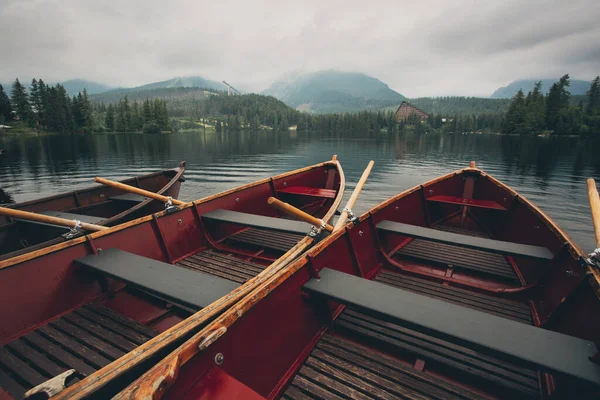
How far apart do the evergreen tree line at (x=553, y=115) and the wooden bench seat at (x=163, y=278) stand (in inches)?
4790

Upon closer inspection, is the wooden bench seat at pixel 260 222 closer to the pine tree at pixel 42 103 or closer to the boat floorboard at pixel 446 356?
the boat floorboard at pixel 446 356

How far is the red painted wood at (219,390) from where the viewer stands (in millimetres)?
2242

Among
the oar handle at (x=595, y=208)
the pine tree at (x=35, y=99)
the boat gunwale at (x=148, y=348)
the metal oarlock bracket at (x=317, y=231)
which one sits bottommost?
the boat gunwale at (x=148, y=348)

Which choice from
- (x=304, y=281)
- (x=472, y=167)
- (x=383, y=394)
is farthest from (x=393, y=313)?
(x=472, y=167)

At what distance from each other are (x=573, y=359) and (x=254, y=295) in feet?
10.2

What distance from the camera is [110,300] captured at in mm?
4816

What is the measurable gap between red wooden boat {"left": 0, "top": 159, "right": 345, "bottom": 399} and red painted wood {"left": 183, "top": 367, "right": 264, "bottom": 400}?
1.54 ft

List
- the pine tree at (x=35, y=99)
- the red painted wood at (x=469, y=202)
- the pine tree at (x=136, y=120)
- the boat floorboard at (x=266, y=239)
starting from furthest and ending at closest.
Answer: the pine tree at (x=136, y=120)
the pine tree at (x=35, y=99)
the red painted wood at (x=469, y=202)
the boat floorboard at (x=266, y=239)

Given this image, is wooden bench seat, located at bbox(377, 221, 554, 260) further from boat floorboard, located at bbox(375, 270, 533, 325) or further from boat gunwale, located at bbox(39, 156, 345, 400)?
boat gunwale, located at bbox(39, 156, 345, 400)

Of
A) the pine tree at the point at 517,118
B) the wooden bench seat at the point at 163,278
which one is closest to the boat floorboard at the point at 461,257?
the wooden bench seat at the point at 163,278

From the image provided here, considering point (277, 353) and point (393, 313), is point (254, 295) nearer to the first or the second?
point (277, 353)

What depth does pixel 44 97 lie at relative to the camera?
93.8 m

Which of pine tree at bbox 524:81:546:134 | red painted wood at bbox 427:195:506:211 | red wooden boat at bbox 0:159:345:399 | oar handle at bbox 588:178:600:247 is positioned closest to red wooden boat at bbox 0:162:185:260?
red wooden boat at bbox 0:159:345:399

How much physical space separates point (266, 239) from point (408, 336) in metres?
4.55
